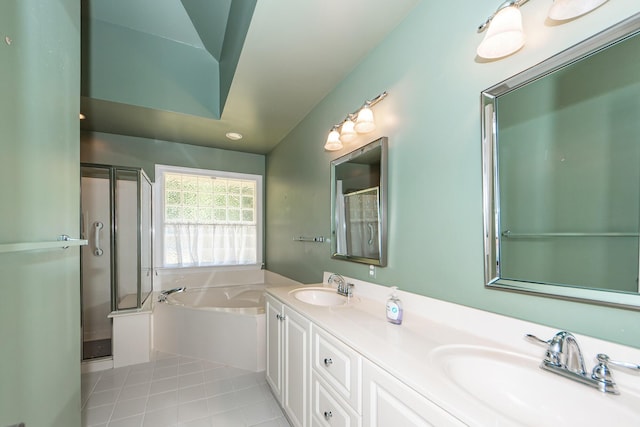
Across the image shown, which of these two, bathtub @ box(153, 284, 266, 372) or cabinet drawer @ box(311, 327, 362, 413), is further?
bathtub @ box(153, 284, 266, 372)

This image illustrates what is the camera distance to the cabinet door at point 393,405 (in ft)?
2.23

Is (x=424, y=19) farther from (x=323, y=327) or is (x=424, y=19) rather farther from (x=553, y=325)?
(x=323, y=327)

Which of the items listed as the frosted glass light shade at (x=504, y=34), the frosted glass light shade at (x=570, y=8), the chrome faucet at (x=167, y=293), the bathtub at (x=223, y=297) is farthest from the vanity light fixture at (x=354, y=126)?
the chrome faucet at (x=167, y=293)

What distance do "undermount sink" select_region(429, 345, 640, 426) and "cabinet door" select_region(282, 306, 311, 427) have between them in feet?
2.41

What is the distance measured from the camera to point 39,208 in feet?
3.19

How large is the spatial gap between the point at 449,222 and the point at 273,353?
1.53 m

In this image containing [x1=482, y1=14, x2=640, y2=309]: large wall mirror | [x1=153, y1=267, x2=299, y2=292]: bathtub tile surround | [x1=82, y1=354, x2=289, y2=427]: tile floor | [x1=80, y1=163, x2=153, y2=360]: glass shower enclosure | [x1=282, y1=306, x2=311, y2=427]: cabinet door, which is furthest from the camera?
[x1=153, y1=267, x2=299, y2=292]: bathtub tile surround

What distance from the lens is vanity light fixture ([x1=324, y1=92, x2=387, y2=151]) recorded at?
1633 millimetres

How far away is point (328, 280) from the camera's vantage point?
2.11 metres

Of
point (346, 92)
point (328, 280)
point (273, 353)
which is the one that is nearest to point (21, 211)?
point (273, 353)

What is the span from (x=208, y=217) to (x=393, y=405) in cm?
325

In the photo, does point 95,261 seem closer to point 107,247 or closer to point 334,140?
point 107,247

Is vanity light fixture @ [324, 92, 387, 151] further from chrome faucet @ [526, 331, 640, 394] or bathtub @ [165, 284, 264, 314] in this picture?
bathtub @ [165, 284, 264, 314]

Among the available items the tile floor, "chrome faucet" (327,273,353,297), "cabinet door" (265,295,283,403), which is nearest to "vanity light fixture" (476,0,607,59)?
"chrome faucet" (327,273,353,297)
